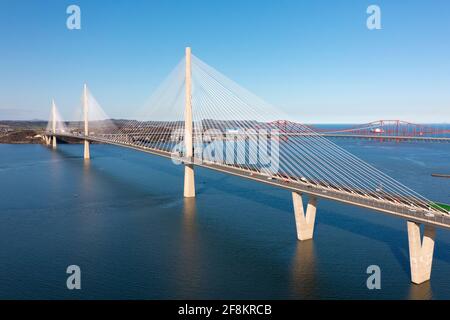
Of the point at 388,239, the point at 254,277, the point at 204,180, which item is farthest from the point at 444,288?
the point at 204,180

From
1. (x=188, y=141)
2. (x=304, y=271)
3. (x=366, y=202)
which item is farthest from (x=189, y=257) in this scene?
(x=188, y=141)

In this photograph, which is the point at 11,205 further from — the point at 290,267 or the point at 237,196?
the point at 290,267

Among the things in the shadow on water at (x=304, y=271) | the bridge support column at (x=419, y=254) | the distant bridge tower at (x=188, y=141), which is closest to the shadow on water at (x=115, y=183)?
the distant bridge tower at (x=188, y=141)

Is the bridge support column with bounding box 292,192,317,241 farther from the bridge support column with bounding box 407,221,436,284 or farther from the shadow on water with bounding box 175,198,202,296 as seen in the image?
the bridge support column with bounding box 407,221,436,284
